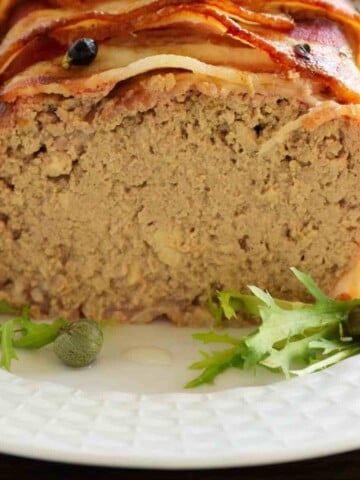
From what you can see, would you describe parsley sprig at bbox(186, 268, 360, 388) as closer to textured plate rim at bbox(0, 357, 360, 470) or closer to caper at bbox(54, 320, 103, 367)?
textured plate rim at bbox(0, 357, 360, 470)

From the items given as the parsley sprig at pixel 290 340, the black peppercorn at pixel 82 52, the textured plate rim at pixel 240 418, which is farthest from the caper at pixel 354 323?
the black peppercorn at pixel 82 52

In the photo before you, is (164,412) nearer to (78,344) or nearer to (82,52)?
(78,344)

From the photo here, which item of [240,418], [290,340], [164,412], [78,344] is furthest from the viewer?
[290,340]

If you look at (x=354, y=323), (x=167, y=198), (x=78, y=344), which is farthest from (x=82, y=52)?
(x=354, y=323)

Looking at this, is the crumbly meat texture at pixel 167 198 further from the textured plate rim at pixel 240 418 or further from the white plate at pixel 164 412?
the textured plate rim at pixel 240 418

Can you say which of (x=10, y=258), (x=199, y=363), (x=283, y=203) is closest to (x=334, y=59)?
(x=283, y=203)

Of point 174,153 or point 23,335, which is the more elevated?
point 174,153
